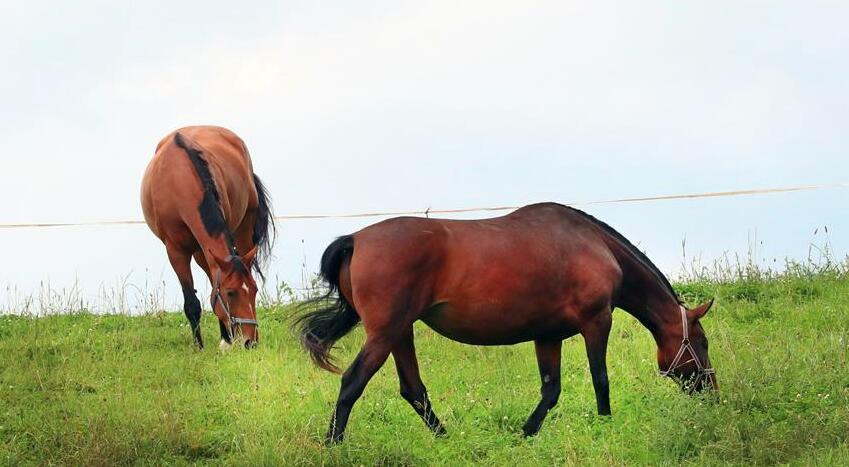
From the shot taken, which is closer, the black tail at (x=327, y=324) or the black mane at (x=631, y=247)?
the black tail at (x=327, y=324)

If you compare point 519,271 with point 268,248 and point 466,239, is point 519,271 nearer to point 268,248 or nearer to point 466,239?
point 466,239

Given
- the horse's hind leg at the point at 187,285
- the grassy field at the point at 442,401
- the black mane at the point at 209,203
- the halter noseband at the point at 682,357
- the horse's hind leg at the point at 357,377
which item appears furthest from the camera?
the horse's hind leg at the point at 187,285

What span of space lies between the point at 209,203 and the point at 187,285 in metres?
1.12

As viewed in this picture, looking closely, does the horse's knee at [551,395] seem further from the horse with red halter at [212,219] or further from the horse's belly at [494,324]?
the horse with red halter at [212,219]

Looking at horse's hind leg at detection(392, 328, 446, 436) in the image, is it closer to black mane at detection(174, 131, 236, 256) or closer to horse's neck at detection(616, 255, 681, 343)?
horse's neck at detection(616, 255, 681, 343)

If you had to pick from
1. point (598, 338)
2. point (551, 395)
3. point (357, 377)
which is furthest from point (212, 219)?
point (598, 338)

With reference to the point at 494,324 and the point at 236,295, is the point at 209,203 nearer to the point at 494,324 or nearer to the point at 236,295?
the point at 236,295

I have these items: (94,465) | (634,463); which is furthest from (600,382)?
(94,465)

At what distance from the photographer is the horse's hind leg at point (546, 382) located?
888cm

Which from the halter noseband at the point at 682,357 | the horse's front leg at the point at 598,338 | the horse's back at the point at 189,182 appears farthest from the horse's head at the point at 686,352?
the horse's back at the point at 189,182

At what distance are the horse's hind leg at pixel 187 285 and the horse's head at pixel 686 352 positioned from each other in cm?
541

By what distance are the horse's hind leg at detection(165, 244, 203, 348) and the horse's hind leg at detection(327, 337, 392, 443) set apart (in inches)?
184

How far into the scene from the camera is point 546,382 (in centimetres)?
900

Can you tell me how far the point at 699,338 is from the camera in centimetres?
944
